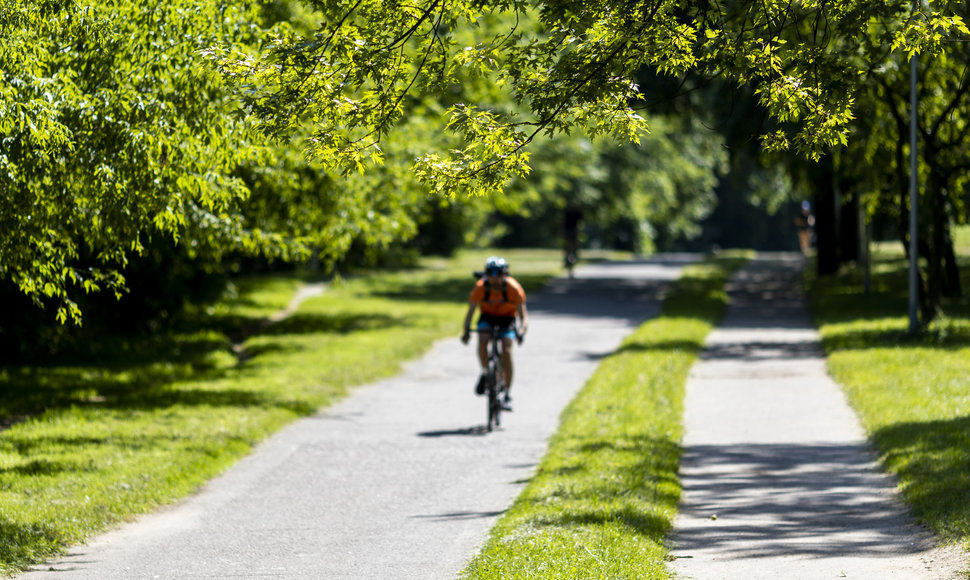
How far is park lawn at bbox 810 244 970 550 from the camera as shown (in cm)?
897

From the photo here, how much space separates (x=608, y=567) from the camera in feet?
23.0

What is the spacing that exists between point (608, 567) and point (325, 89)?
3036 millimetres

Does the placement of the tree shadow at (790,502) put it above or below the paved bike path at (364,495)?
below

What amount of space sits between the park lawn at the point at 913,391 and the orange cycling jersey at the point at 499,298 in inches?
145

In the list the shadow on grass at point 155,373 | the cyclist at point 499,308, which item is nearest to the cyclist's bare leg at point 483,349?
the cyclist at point 499,308

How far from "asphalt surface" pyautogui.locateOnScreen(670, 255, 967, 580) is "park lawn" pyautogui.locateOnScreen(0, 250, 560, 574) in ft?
13.6

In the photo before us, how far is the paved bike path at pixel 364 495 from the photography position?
7719 mm

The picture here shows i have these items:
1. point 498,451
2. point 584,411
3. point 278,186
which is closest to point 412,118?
point 278,186

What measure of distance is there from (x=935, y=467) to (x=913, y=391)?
13.1 ft

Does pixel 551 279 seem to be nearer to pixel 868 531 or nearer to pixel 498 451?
pixel 498 451

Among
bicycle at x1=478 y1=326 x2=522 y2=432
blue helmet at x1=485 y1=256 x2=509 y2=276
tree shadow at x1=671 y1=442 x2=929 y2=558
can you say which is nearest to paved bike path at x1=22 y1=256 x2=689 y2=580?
bicycle at x1=478 y1=326 x2=522 y2=432

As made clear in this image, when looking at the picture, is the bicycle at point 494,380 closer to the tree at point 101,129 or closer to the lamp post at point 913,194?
the tree at point 101,129

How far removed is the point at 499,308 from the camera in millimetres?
13211

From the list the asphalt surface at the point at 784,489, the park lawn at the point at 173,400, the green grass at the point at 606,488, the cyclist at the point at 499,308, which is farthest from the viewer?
the cyclist at the point at 499,308
